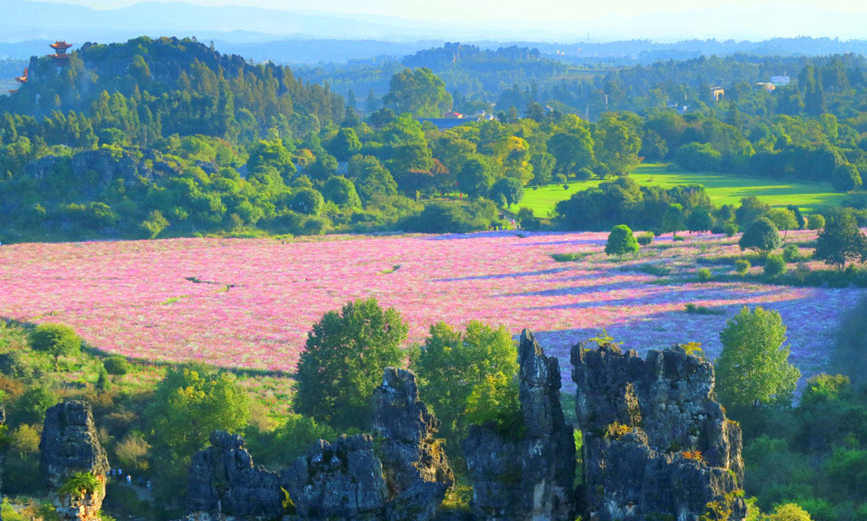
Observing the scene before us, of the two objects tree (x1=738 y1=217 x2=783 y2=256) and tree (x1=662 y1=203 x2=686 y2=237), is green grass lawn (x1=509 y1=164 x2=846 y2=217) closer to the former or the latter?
tree (x1=662 y1=203 x2=686 y2=237)

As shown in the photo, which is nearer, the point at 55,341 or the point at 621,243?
the point at 55,341

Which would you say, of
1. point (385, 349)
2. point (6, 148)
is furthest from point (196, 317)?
point (6, 148)

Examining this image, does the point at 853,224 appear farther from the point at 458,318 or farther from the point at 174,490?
the point at 174,490

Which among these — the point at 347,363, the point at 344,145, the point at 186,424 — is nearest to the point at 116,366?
the point at 347,363

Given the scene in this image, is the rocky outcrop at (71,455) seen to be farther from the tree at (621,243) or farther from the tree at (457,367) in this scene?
the tree at (621,243)

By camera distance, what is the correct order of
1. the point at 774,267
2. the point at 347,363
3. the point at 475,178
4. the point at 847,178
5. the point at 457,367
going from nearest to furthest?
the point at 457,367
the point at 347,363
the point at 774,267
the point at 847,178
the point at 475,178

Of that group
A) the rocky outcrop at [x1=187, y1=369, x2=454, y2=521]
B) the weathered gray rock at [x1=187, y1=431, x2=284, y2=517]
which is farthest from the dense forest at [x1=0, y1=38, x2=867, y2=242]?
the weathered gray rock at [x1=187, y1=431, x2=284, y2=517]

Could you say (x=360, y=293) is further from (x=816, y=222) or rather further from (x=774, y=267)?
(x=816, y=222)
